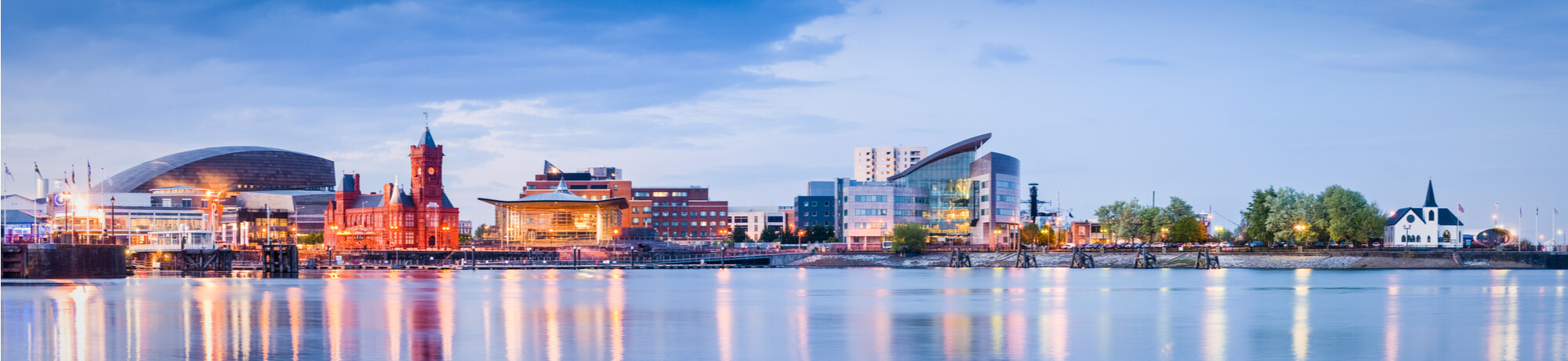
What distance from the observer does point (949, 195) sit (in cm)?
17388

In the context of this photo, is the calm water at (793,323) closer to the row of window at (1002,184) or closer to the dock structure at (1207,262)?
the dock structure at (1207,262)

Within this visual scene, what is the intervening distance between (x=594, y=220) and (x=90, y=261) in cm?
9628

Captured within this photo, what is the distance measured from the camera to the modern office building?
16850 centimetres

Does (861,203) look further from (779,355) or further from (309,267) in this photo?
(779,355)

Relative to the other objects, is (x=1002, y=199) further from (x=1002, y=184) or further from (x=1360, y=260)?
(x=1360, y=260)

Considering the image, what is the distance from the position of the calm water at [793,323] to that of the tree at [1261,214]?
51.8 meters

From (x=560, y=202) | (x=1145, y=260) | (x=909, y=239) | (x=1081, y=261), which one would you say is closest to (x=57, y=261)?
(x=909, y=239)

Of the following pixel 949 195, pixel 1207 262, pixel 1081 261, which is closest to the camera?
pixel 1207 262

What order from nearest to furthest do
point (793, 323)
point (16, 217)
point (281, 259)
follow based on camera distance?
1. point (793, 323)
2. point (281, 259)
3. point (16, 217)

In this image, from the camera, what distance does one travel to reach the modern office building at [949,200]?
553 ft

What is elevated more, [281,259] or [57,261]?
[57,261]

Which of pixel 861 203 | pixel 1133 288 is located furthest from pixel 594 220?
pixel 1133 288

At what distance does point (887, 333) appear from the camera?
124 ft

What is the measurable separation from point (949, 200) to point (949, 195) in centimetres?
64
